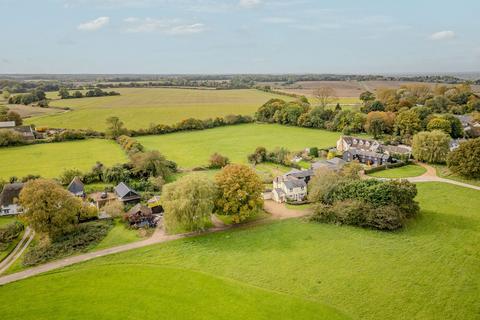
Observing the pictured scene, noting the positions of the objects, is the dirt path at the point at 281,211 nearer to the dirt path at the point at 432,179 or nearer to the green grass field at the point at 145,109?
the dirt path at the point at 432,179

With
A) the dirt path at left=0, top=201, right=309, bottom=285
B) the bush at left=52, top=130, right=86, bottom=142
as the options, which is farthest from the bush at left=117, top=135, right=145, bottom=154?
the dirt path at left=0, top=201, right=309, bottom=285

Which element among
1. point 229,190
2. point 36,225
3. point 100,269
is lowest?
point 100,269

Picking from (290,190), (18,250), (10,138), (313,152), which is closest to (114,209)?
(18,250)

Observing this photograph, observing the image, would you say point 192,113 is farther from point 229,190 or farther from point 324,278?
point 324,278

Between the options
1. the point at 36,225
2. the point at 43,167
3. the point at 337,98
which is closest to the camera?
the point at 36,225

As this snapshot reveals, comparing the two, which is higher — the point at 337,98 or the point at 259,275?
the point at 337,98

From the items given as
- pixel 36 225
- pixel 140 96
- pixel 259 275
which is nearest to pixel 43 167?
pixel 36 225

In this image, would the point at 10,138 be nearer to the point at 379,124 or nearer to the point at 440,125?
the point at 379,124
